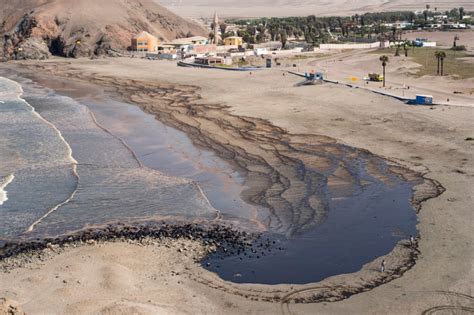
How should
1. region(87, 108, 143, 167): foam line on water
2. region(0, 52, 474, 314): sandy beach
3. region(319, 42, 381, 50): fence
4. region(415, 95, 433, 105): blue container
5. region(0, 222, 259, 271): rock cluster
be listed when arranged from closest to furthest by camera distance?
1. region(0, 52, 474, 314): sandy beach
2. region(0, 222, 259, 271): rock cluster
3. region(87, 108, 143, 167): foam line on water
4. region(415, 95, 433, 105): blue container
5. region(319, 42, 381, 50): fence

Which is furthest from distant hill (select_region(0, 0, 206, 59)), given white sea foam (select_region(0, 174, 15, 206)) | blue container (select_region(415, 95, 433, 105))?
white sea foam (select_region(0, 174, 15, 206))

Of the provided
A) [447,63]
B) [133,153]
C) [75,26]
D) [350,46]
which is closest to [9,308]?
[133,153]

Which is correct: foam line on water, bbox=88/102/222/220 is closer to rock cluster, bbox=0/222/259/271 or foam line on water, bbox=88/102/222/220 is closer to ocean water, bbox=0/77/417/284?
ocean water, bbox=0/77/417/284

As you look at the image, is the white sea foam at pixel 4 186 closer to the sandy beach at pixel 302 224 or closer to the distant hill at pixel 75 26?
the sandy beach at pixel 302 224

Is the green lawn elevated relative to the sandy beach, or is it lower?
elevated

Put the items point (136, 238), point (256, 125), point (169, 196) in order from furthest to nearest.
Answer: point (256, 125) < point (169, 196) < point (136, 238)

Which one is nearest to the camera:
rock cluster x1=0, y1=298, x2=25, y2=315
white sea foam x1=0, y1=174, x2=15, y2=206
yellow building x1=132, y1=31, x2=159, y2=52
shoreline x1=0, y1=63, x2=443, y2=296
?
rock cluster x1=0, y1=298, x2=25, y2=315

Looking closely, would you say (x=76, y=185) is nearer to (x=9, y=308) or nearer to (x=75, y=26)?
(x=9, y=308)
